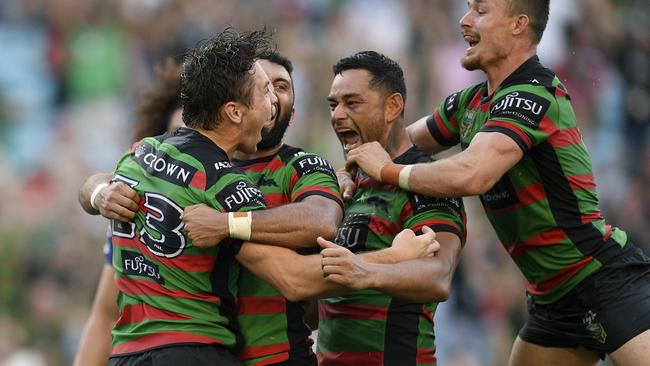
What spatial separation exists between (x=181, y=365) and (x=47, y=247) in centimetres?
667

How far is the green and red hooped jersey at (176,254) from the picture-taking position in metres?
5.17

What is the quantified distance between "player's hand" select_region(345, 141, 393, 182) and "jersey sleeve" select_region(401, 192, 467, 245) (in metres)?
0.23

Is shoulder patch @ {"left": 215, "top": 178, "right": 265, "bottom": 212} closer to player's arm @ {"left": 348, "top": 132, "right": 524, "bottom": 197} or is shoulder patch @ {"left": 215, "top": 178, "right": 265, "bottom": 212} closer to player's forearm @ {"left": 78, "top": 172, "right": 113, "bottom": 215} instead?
player's arm @ {"left": 348, "top": 132, "right": 524, "bottom": 197}

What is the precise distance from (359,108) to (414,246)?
3.43 ft

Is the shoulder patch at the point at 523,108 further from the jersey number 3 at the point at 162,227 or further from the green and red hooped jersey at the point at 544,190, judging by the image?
the jersey number 3 at the point at 162,227

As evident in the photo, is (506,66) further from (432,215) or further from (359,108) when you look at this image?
(432,215)

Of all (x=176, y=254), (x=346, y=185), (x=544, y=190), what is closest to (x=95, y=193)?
(x=176, y=254)

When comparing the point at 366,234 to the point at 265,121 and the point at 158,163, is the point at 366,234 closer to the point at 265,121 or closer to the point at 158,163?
the point at 265,121

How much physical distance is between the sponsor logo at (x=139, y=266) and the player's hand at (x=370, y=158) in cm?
130

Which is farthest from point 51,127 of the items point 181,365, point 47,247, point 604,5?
point 181,365

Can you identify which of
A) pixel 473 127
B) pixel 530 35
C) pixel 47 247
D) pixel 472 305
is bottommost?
pixel 472 305

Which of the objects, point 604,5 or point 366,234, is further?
point 604,5

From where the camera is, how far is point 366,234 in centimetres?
600

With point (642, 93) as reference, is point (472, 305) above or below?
below
